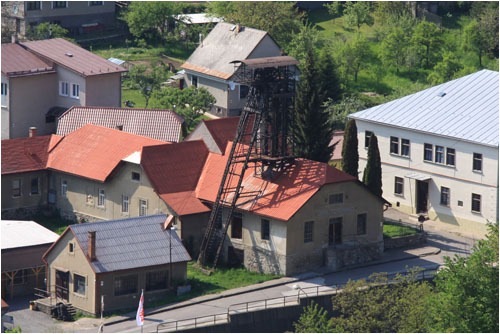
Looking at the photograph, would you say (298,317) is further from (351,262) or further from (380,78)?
(380,78)

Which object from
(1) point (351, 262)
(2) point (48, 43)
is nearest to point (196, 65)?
(2) point (48, 43)

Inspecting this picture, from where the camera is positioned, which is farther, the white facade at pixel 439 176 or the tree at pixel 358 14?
the tree at pixel 358 14

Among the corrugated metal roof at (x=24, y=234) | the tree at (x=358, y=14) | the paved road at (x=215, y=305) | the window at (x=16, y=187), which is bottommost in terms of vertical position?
the paved road at (x=215, y=305)

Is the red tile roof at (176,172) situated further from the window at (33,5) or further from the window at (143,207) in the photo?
the window at (33,5)

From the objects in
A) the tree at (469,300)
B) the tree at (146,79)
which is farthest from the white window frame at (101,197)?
the tree at (469,300)

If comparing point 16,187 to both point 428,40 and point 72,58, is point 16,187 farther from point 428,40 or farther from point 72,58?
point 428,40

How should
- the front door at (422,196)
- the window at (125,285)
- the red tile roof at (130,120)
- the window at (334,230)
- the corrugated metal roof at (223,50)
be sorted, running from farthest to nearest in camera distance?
the corrugated metal roof at (223,50)
the red tile roof at (130,120)
the front door at (422,196)
the window at (334,230)
the window at (125,285)
